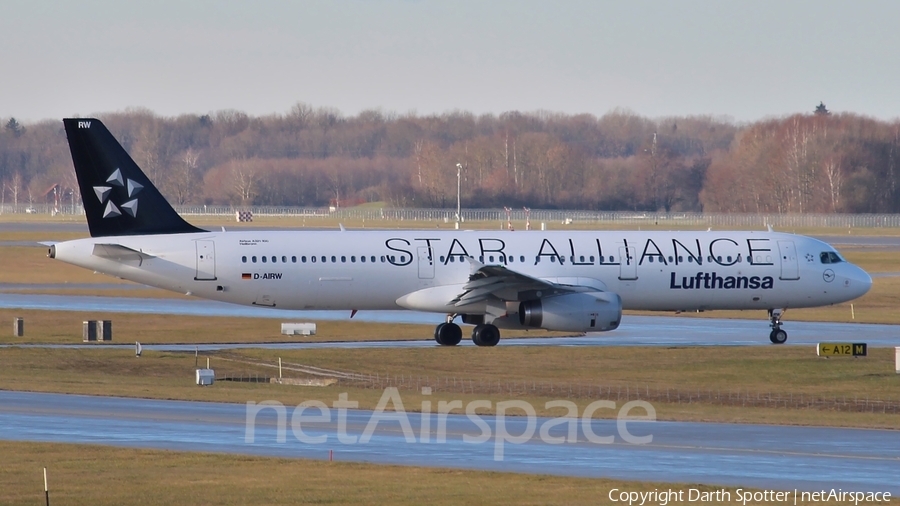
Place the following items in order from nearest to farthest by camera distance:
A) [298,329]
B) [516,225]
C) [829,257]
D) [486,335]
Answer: [486,335], [829,257], [298,329], [516,225]

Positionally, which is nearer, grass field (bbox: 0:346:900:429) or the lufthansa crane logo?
grass field (bbox: 0:346:900:429)

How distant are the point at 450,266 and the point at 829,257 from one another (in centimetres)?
1356

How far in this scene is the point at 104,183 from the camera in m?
40.9

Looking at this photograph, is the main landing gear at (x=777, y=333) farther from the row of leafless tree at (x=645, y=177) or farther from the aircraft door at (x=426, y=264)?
the row of leafless tree at (x=645, y=177)

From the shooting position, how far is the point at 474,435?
24.7 m

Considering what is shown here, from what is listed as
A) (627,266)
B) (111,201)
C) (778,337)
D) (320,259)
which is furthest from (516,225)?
(111,201)

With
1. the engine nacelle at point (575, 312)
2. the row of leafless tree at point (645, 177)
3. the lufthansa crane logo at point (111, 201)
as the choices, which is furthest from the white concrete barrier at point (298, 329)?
the row of leafless tree at point (645, 177)

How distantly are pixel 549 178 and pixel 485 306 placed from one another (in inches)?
5493

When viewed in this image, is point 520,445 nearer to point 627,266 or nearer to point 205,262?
point 205,262

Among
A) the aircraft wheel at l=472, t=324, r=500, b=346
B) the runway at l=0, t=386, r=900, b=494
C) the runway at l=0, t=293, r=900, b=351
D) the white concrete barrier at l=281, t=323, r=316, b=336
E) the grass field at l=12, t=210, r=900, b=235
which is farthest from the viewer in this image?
the grass field at l=12, t=210, r=900, b=235

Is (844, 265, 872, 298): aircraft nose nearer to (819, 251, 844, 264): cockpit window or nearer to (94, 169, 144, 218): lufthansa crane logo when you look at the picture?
(819, 251, 844, 264): cockpit window

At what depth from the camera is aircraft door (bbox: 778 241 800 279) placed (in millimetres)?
44750

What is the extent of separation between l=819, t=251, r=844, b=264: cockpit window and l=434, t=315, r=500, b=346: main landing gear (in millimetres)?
11785

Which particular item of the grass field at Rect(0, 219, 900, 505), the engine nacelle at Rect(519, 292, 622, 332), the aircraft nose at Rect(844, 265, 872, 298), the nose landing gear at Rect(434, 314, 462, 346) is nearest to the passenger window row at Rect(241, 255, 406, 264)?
the nose landing gear at Rect(434, 314, 462, 346)
